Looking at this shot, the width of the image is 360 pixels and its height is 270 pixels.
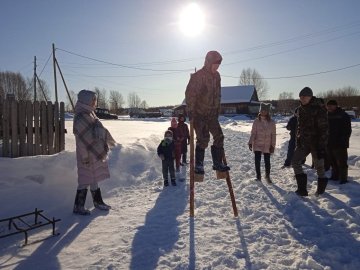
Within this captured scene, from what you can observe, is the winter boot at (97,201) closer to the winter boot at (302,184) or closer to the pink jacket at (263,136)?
the winter boot at (302,184)

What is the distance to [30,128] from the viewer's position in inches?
330

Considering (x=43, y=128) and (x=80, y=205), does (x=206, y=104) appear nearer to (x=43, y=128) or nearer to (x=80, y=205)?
(x=80, y=205)

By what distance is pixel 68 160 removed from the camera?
7.79 m

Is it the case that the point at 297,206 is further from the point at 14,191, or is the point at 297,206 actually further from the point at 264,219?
the point at 14,191

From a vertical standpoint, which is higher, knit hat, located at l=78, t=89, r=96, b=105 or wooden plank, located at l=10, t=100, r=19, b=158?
knit hat, located at l=78, t=89, r=96, b=105

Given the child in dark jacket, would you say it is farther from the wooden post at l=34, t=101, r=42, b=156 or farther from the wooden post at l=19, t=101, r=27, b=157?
the wooden post at l=19, t=101, r=27, b=157

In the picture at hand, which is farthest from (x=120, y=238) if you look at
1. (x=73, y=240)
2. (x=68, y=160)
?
(x=68, y=160)

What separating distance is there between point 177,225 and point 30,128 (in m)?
5.31

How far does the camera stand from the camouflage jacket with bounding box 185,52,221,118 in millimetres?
5008

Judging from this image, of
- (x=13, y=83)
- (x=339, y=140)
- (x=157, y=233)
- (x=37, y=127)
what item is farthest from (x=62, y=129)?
(x=13, y=83)

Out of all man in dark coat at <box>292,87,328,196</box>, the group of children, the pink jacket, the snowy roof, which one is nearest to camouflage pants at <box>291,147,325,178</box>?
man in dark coat at <box>292,87,328,196</box>

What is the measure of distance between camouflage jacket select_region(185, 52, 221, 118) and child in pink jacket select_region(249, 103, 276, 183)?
3.28 meters

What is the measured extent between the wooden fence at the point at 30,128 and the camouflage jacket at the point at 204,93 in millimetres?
4935

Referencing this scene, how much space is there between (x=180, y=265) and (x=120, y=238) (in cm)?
112
